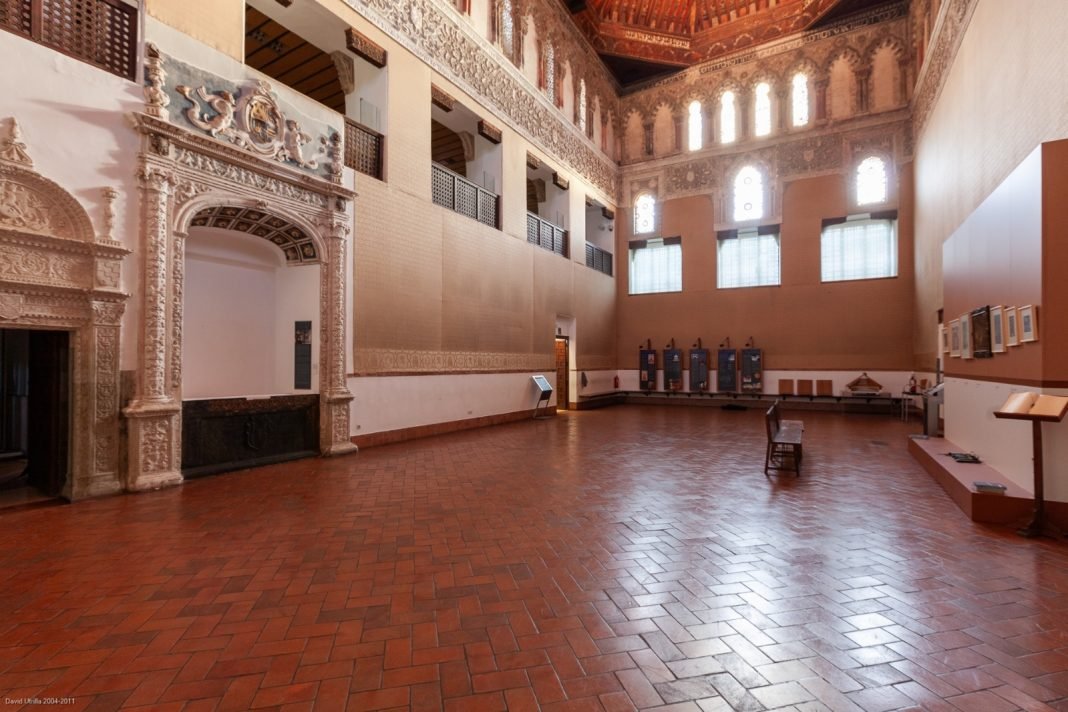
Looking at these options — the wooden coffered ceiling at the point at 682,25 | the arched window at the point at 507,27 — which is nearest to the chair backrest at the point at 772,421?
the arched window at the point at 507,27

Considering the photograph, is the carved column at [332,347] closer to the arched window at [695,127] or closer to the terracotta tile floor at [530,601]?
the terracotta tile floor at [530,601]

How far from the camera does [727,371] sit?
1698 cm

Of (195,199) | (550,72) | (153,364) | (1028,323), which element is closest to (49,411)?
(153,364)

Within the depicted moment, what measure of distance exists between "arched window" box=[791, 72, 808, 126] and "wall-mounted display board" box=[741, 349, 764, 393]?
7.44 meters

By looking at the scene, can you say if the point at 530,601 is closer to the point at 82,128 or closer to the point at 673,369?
the point at 82,128

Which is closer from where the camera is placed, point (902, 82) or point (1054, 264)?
point (1054, 264)

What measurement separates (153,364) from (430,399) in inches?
194

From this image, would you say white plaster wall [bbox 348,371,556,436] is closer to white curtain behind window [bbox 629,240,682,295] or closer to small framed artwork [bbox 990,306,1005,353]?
white curtain behind window [bbox 629,240,682,295]

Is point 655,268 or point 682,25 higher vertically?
point 682,25

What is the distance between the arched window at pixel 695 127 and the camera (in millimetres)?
17723

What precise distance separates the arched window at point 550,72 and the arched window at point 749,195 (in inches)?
271

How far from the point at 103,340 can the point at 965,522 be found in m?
8.87

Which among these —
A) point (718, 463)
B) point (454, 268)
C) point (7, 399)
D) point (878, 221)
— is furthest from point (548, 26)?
point (7, 399)

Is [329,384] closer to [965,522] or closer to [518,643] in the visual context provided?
[518,643]
